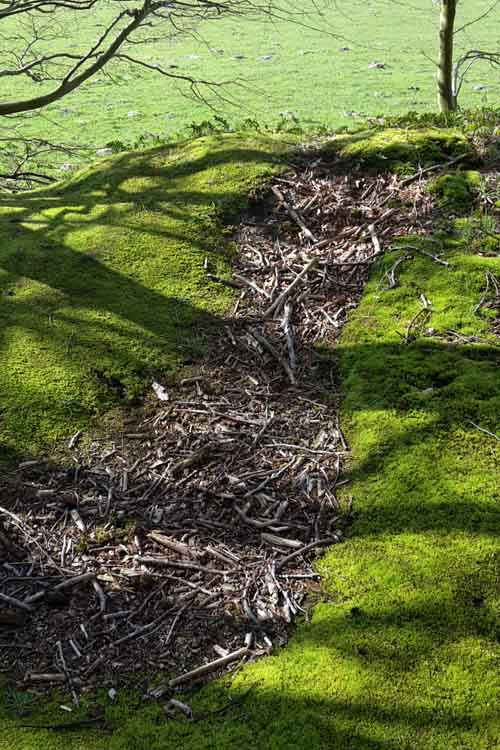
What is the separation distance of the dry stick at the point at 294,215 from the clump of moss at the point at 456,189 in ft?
3.89

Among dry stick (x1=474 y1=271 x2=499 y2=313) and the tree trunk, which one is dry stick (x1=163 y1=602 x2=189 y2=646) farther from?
the tree trunk

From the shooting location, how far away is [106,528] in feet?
13.0

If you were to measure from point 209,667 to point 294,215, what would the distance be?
170 inches

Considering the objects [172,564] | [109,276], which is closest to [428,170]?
[109,276]

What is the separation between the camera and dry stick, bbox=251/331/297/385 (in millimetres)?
4906

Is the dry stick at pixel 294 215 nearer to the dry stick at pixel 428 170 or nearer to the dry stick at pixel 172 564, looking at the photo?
the dry stick at pixel 428 170

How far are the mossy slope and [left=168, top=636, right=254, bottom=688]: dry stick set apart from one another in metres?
1.94

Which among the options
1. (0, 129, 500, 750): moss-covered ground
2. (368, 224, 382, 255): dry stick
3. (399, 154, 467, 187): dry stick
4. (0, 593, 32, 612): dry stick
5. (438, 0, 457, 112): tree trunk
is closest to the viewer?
(0, 129, 500, 750): moss-covered ground

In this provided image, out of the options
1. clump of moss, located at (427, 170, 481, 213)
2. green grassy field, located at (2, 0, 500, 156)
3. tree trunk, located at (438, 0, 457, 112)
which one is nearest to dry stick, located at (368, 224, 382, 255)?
clump of moss, located at (427, 170, 481, 213)

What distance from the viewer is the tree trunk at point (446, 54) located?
921 cm

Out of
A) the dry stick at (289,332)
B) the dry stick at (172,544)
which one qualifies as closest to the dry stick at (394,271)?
the dry stick at (289,332)

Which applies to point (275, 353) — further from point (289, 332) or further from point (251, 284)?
point (251, 284)

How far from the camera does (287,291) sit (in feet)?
18.4

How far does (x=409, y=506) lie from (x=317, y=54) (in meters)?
25.2
